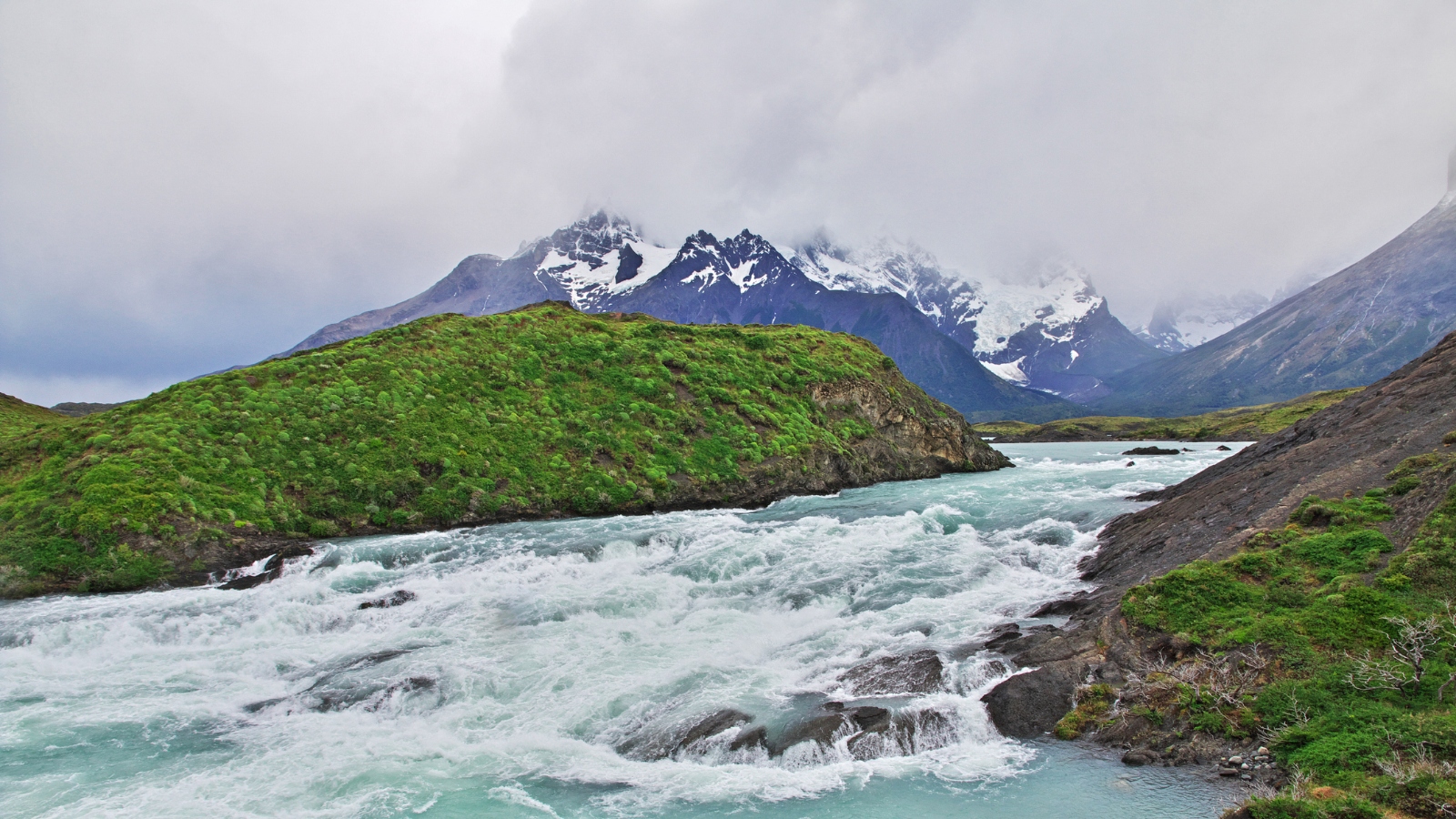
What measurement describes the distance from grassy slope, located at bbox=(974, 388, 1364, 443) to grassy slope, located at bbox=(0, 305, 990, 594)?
3583 inches

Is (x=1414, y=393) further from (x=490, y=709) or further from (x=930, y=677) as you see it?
(x=490, y=709)

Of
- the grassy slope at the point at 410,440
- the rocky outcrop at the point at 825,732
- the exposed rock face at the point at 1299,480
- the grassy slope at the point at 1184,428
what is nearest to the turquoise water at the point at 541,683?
the rocky outcrop at the point at 825,732

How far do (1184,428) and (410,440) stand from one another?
6542 inches

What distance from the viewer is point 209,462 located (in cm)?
2684

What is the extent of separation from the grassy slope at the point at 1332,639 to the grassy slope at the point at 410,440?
26.8m

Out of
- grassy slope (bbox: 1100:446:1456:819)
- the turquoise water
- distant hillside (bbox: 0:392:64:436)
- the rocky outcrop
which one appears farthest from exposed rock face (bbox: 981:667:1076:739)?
distant hillside (bbox: 0:392:64:436)

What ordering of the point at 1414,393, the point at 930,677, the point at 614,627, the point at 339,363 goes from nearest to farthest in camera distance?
the point at 930,677 < the point at 614,627 < the point at 1414,393 < the point at 339,363

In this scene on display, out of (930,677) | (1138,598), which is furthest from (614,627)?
(1138,598)

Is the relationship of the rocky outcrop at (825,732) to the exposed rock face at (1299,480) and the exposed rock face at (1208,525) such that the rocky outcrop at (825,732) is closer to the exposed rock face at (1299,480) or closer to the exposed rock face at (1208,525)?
the exposed rock face at (1208,525)

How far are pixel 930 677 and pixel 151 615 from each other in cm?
2194

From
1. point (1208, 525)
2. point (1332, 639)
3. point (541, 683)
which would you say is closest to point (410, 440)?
point (541, 683)

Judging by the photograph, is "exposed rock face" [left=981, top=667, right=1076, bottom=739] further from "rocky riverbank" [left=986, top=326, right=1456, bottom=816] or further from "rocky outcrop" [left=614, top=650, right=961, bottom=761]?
"rocky outcrop" [left=614, top=650, right=961, bottom=761]

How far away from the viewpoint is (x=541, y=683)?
14.7 m

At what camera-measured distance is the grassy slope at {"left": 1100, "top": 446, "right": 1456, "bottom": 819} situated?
304 inches
